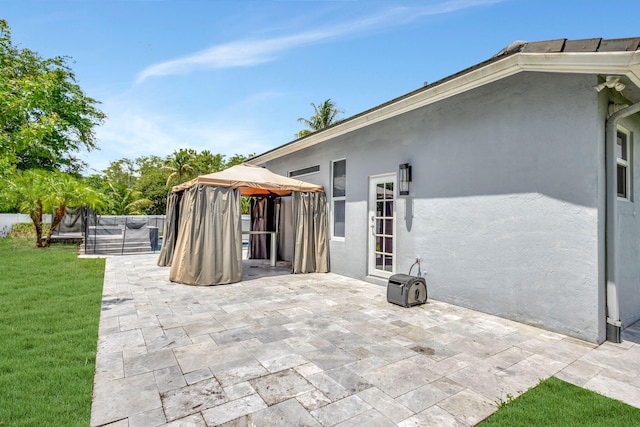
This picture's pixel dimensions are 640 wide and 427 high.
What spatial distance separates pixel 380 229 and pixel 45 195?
13.4 meters

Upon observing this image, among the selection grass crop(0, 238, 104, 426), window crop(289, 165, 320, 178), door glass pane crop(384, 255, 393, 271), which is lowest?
grass crop(0, 238, 104, 426)

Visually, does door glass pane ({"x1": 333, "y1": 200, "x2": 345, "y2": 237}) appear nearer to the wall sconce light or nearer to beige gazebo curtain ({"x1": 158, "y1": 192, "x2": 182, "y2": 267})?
the wall sconce light

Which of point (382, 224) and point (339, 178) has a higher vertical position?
point (339, 178)

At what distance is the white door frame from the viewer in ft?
20.1

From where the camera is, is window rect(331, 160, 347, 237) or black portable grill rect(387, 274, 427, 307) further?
window rect(331, 160, 347, 237)

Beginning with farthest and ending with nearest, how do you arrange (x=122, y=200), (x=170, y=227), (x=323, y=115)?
(x=323, y=115)
(x=122, y=200)
(x=170, y=227)

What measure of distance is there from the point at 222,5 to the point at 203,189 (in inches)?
160

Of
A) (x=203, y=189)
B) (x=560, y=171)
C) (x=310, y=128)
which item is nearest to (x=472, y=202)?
(x=560, y=171)

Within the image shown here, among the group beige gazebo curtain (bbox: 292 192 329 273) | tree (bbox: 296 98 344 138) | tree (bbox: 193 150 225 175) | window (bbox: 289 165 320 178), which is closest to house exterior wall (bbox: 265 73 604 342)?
beige gazebo curtain (bbox: 292 192 329 273)

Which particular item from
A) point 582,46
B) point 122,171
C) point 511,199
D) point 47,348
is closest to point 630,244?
point 511,199

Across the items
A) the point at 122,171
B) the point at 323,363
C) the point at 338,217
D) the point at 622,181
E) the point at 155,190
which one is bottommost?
the point at 323,363

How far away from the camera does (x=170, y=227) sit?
8328 millimetres

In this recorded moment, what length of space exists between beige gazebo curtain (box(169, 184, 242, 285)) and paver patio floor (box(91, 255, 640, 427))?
1.27 metres

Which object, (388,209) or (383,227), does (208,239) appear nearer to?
(383,227)
